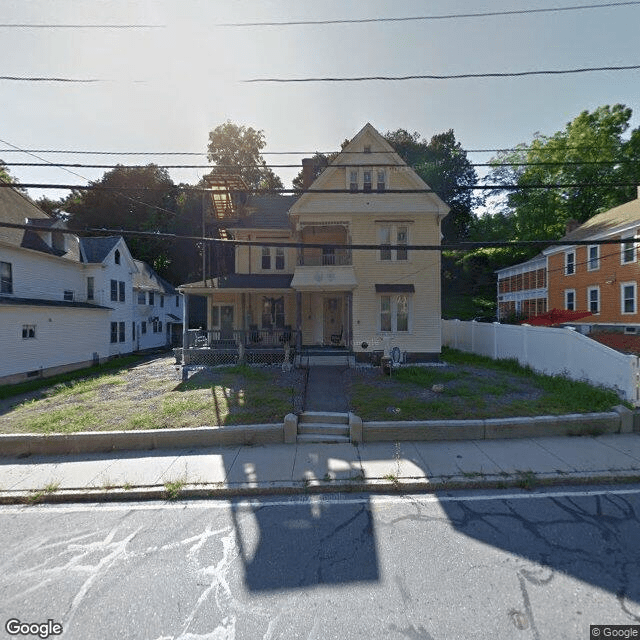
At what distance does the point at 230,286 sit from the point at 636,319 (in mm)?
24439

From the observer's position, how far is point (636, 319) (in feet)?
64.5

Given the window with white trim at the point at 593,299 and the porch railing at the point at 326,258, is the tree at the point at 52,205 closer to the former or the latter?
the porch railing at the point at 326,258

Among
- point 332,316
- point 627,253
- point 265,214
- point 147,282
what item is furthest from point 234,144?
point 627,253

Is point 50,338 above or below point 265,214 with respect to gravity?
below

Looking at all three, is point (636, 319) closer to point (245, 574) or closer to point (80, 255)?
point (245, 574)

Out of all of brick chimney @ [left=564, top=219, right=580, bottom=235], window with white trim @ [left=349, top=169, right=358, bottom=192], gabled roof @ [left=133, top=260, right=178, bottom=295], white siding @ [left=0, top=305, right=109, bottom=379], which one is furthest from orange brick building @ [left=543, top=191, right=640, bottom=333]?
gabled roof @ [left=133, top=260, right=178, bottom=295]

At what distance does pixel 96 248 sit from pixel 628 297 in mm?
36262

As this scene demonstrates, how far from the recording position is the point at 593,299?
23.2 meters

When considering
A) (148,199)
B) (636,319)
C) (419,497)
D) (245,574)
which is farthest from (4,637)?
(148,199)

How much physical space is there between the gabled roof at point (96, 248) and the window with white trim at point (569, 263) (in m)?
34.8

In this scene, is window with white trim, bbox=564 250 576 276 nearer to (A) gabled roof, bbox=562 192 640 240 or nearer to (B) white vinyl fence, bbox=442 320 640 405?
(A) gabled roof, bbox=562 192 640 240

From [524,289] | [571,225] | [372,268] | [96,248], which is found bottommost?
[372,268]

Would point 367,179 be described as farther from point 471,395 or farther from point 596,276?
point 596,276

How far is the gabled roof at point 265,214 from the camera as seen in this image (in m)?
17.6
